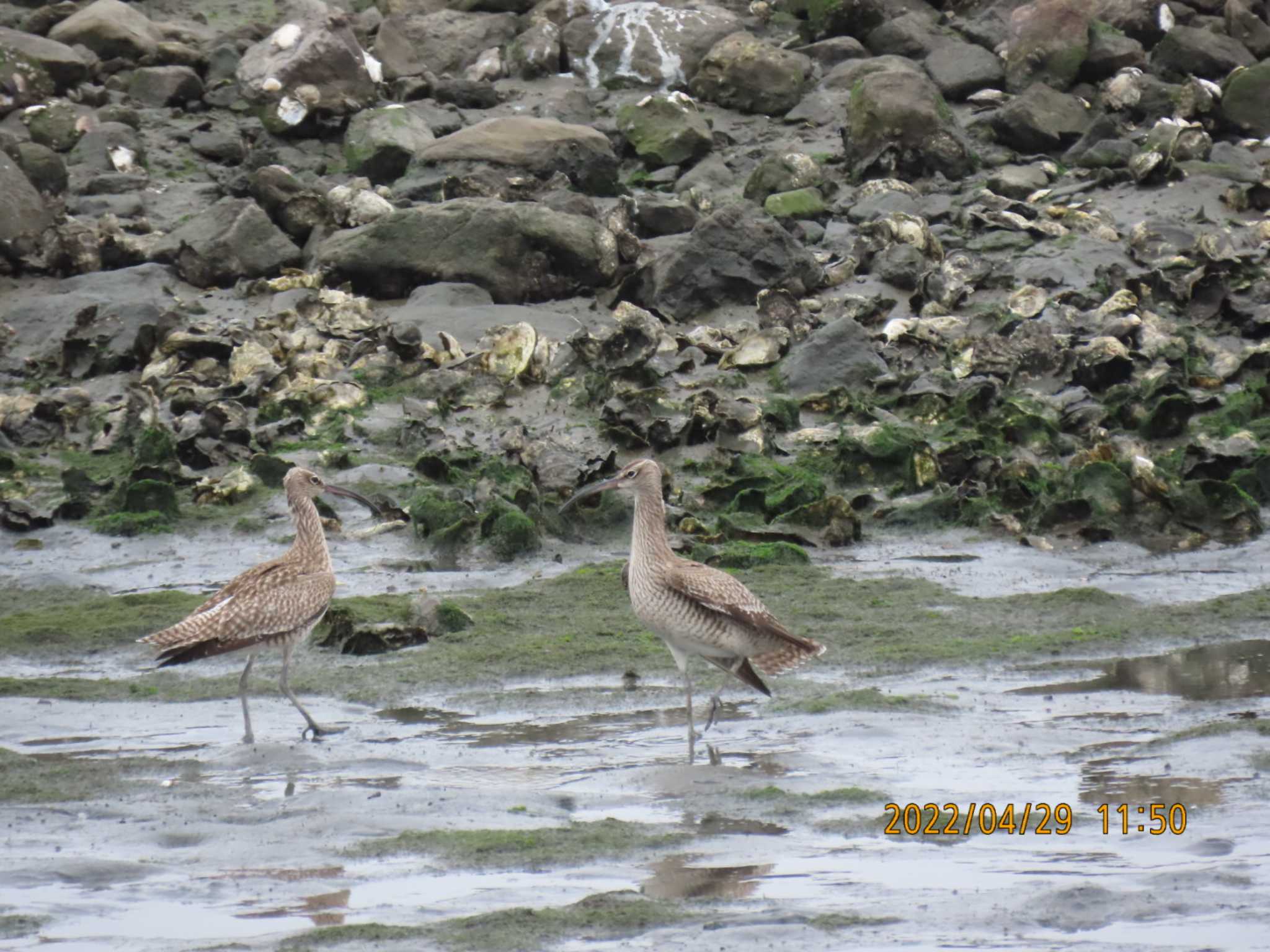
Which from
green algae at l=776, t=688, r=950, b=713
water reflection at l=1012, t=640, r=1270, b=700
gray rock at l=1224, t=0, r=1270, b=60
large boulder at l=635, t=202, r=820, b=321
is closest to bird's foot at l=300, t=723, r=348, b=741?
green algae at l=776, t=688, r=950, b=713

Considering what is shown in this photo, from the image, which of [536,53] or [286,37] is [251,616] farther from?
[536,53]

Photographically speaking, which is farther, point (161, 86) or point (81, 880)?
point (161, 86)

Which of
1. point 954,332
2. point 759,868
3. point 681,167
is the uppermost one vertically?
point 681,167

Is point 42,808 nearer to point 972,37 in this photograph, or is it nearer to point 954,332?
point 954,332

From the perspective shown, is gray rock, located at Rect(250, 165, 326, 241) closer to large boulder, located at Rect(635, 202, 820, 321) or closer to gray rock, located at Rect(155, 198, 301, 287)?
gray rock, located at Rect(155, 198, 301, 287)

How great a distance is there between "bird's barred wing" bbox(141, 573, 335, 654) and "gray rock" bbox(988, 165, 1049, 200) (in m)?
13.3

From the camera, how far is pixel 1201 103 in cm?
2231

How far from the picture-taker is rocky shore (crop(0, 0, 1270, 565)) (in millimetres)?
14562

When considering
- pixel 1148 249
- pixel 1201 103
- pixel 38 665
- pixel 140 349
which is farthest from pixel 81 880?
pixel 1201 103

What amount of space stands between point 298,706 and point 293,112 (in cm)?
1530

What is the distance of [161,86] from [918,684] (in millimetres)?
17457

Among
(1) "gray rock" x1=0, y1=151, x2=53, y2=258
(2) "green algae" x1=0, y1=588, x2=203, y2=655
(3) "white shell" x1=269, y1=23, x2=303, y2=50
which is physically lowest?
(2) "green algae" x1=0, y1=588, x2=203, y2=655

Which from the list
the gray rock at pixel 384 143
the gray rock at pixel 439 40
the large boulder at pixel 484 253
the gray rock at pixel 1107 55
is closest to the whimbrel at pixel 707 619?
the large boulder at pixel 484 253

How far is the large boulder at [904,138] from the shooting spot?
21.8m
